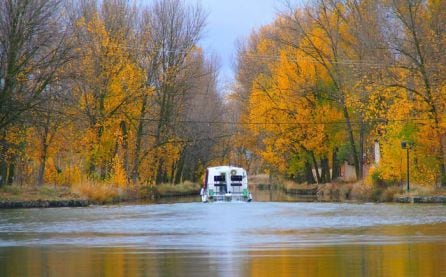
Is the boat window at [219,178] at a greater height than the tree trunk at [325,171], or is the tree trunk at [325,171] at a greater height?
the tree trunk at [325,171]

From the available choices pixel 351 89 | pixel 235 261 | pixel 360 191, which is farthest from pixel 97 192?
pixel 235 261

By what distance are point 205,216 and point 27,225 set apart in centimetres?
922

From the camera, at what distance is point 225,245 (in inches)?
836

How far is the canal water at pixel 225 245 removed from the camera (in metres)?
16.0

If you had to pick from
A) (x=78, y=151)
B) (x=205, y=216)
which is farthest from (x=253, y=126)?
(x=205, y=216)

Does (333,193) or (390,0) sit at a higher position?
(390,0)

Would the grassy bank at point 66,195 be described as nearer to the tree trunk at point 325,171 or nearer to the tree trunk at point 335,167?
the tree trunk at point 325,171

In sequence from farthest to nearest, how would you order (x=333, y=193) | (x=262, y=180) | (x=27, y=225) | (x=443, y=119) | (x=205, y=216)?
(x=262, y=180), (x=333, y=193), (x=443, y=119), (x=205, y=216), (x=27, y=225)

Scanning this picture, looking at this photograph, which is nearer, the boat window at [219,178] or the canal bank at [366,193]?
the canal bank at [366,193]

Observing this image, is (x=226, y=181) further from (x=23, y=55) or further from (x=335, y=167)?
(x=335, y=167)

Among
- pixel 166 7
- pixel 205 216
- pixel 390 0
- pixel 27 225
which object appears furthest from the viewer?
pixel 166 7

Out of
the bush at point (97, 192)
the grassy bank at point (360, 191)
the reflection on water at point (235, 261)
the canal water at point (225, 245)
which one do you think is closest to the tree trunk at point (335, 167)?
the grassy bank at point (360, 191)

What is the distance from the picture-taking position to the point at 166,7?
2884 inches

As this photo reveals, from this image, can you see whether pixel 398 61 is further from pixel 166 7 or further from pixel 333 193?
pixel 166 7
